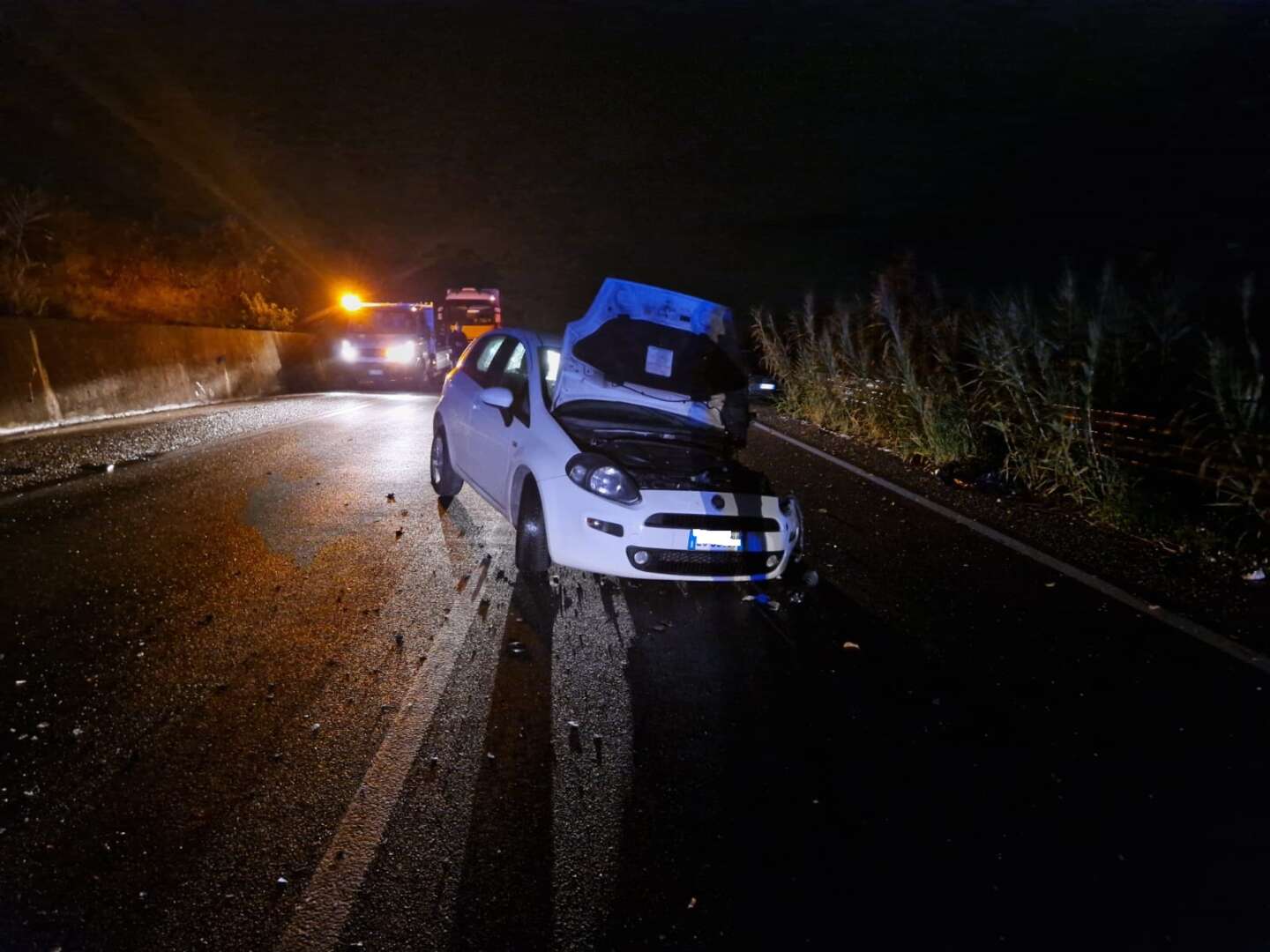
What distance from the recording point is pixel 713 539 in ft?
18.5

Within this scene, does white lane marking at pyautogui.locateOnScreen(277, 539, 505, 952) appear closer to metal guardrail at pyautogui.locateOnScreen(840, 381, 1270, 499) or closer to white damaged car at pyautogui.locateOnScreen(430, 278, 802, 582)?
white damaged car at pyautogui.locateOnScreen(430, 278, 802, 582)

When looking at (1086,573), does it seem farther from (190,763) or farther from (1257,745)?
(190,763)

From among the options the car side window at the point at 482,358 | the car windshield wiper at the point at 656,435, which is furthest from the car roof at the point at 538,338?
the car windshield wiper at the point at 656,435

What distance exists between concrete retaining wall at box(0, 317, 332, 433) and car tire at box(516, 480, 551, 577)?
9.34 metres

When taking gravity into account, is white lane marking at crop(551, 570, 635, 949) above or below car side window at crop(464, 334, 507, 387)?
below

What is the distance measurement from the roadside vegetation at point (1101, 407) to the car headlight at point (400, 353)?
12.5 metres

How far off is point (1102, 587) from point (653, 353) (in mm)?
3731

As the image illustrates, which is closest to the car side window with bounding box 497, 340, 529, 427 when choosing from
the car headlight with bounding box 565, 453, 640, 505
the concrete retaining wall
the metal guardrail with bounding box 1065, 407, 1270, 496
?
the car headlight with bounding box 565, 453, 640, 505

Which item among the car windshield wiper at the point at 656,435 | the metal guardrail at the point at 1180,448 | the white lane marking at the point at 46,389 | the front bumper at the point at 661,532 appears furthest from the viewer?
the white lane marking at the point at 46,389

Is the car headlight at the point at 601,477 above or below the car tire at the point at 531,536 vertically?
above

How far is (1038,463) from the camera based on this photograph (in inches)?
380

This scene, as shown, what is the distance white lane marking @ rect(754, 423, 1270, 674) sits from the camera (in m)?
5.12

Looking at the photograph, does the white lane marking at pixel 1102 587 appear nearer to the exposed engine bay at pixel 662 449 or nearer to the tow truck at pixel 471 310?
the exposed engine bay at pixel 662 449

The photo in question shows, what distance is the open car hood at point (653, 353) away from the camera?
272 inches
